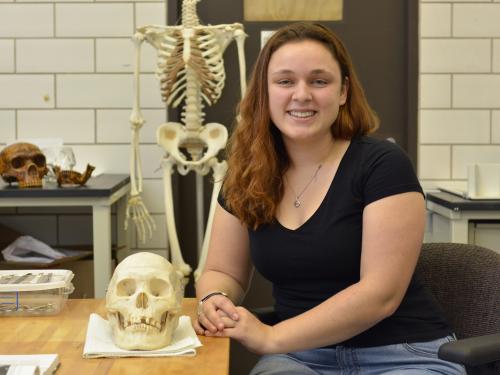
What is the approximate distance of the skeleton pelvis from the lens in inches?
117

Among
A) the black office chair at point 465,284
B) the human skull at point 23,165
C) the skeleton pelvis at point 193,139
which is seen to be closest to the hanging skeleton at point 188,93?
the skeleton pelvis at point 193,139

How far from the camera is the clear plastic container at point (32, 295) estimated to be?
64.2 inches

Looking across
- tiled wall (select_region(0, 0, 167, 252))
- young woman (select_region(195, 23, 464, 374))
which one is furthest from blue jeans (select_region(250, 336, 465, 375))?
tiled wall (select_region(0, 0, 167, 252))

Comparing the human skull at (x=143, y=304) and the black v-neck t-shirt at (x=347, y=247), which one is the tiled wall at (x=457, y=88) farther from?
the human skull at (x=143, y=304)

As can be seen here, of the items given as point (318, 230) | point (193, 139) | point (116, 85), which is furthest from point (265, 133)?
point (116, 85)

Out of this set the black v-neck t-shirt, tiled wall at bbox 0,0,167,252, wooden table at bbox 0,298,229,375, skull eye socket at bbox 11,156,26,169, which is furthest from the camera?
tiled wall at bbox 0,0,167,252

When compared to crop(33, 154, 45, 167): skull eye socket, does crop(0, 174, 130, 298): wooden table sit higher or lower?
lower

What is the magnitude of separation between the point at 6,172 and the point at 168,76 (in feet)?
2.13

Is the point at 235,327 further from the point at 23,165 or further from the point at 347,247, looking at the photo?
the point at 23,165

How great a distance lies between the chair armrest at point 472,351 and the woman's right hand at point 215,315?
0.39 m

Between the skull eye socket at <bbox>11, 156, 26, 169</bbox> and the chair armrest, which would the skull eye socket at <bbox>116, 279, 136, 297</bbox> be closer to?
the chair armrest

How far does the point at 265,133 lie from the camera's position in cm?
186

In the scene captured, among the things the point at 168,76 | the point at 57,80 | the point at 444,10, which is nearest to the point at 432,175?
the point at 444,10

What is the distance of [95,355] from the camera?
139 centimetres
